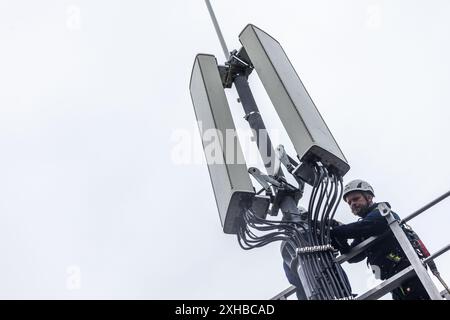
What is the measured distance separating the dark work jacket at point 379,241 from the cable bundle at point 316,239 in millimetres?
424

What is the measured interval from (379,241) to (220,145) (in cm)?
168

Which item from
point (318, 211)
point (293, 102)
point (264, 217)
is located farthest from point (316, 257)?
point (293, 102)

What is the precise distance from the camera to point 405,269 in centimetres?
377

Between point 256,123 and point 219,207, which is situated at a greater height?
point 256,123

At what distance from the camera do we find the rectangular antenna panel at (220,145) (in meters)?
4.43

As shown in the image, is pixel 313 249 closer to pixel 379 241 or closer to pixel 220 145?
pixel 379 241

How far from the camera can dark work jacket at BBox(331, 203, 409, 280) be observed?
4.52 metres

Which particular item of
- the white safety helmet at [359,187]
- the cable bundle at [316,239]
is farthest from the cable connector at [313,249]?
the white safety helmet at [359,187]

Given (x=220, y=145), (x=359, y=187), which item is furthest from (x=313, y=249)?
(x=359, y=187)

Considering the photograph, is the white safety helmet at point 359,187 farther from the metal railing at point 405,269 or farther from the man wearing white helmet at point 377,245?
the metal railing at point 405,269

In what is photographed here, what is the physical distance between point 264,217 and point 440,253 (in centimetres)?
150

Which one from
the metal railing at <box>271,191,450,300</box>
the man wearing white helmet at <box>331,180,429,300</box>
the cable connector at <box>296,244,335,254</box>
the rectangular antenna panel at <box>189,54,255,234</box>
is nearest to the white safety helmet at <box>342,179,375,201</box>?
the man wearing white helmet at <box>331,180,429,300</box>
